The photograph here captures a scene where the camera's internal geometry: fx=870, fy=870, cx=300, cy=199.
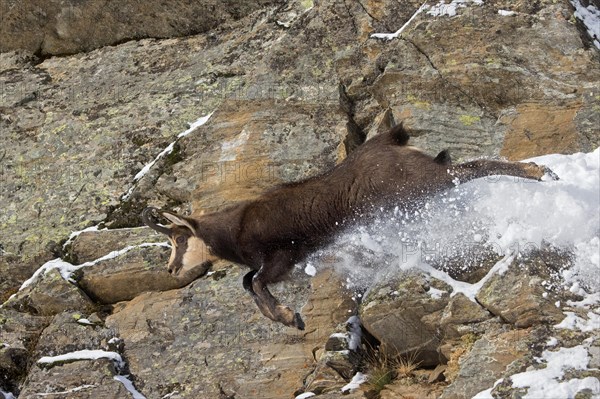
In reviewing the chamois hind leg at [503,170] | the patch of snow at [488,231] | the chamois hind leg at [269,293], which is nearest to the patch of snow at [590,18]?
the patch of snow at [488,231]

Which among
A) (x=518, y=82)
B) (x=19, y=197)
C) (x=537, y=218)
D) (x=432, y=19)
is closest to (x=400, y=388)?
(x=537, y=218)

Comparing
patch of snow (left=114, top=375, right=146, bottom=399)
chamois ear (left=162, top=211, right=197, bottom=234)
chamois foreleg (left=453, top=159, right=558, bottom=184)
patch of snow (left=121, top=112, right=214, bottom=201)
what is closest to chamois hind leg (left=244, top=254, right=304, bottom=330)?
chamois ear (left=162, top=211, right=197, bottom=234)

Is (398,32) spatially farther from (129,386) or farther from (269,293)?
(129,386)

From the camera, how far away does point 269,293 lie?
926 centimetres

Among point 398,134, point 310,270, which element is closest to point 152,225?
point 310,270

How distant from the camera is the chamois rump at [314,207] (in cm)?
905

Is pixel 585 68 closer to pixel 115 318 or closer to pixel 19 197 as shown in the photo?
pixel 115 318

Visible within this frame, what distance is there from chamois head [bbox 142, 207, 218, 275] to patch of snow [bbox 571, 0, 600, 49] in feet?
18.9

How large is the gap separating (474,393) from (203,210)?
486 centimetres

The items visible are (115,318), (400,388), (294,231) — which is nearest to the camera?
(400,388)

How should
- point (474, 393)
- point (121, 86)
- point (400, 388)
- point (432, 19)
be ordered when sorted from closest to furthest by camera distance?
1. point (474, 393)
2. point (400, 388)
3. point (432, 19)
4. point (121, 86)

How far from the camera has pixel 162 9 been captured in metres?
13.8

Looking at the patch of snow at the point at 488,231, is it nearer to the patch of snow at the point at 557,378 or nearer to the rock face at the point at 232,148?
the rock face at the point at 232,148

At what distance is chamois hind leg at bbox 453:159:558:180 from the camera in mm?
8758
